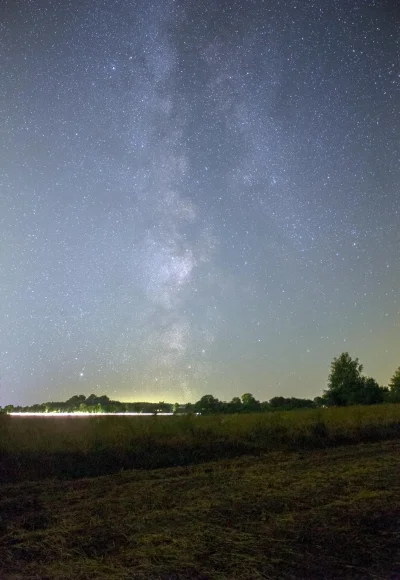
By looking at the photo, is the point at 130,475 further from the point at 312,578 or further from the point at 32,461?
the point at 312,578

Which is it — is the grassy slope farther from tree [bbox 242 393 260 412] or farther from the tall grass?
tree [bbox 242 393 260 412]

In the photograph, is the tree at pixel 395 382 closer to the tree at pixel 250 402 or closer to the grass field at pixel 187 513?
the tree at pixel 250 402

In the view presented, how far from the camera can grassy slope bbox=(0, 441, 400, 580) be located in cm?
499

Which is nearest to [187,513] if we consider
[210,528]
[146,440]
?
[210,528]

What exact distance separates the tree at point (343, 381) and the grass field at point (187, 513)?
46.4 m

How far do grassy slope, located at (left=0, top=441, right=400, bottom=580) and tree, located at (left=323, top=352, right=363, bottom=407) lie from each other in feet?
170

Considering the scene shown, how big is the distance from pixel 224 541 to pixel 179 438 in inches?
459

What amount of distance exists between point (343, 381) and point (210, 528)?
64.8m

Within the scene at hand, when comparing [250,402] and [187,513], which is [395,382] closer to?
[250,402]

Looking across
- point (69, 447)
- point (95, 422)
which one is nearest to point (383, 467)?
point (69, 447)

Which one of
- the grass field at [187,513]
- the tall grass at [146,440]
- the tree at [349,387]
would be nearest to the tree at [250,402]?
the tree at [349,387]

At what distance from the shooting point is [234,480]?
1027 cm

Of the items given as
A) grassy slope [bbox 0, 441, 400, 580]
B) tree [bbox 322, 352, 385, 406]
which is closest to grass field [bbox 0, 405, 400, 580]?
grassy slope [bbox 0, 441, 400, 580]

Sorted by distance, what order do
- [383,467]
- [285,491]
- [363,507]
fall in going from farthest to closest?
[383,467] → [285,491] → [363,507]
